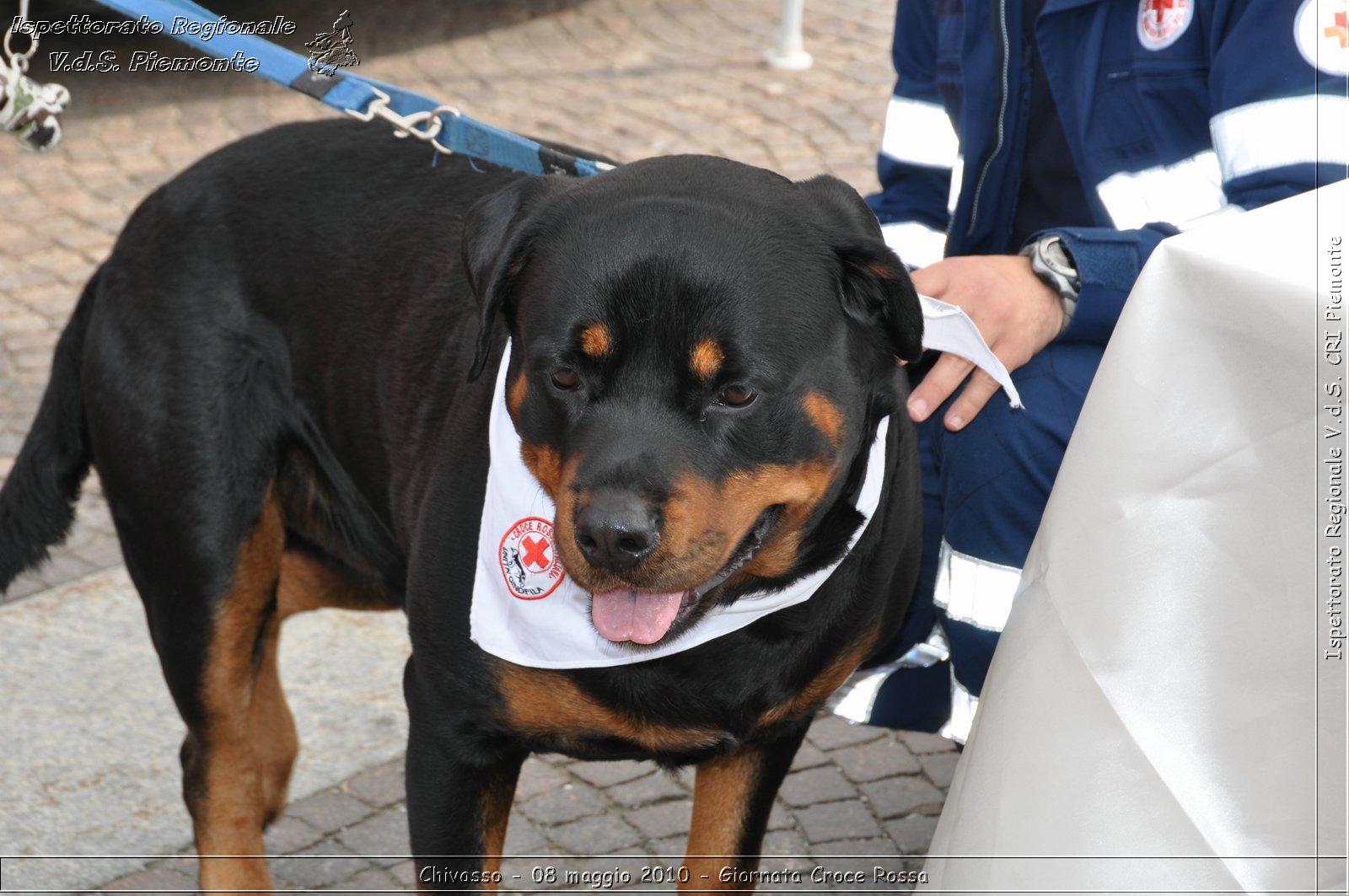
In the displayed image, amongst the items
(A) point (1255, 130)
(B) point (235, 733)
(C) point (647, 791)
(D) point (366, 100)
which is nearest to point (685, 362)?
(D) point (366, 100)

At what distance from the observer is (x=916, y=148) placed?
139 inches

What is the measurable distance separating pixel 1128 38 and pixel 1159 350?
1.27 meters

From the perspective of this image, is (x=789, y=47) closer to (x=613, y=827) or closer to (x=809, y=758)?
(x=809, y=758)

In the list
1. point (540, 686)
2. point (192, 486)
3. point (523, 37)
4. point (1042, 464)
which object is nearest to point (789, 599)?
point (540, 686)

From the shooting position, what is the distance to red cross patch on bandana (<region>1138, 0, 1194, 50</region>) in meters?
2.89

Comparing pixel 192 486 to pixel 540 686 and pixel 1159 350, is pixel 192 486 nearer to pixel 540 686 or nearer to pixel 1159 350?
pixel 540 686

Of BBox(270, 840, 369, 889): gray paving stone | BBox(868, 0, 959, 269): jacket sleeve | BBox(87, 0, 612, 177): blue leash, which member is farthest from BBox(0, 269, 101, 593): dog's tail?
BBox(868, 0, 959, 269): jacket sleeve

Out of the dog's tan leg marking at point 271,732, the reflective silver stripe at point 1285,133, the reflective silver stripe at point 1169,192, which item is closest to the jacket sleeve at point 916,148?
the reflective silver stripe at point 1169,192

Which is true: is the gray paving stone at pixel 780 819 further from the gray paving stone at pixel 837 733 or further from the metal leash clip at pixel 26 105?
the metal leash clip at pixel 26 105

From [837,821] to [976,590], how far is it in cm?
95

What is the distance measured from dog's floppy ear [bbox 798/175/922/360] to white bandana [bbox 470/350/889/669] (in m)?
0.23

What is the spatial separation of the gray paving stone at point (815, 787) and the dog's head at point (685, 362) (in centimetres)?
141

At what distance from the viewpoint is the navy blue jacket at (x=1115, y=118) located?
2.66m

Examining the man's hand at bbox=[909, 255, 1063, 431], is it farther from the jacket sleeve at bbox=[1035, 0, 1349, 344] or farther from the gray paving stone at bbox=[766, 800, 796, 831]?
the gray paving stone at bbox=[766, 800, 796, 831]
